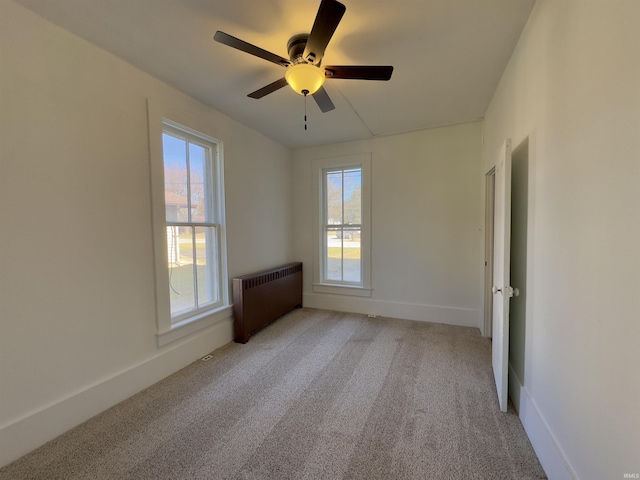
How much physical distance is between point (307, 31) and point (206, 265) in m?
2.28

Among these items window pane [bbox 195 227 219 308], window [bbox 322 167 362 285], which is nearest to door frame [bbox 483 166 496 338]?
window [bbox 322 167 362 285]

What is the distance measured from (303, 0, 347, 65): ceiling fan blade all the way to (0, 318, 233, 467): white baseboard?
255 centimetres

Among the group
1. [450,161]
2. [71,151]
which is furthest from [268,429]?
[450,161]

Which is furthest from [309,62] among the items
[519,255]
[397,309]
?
[397,309]

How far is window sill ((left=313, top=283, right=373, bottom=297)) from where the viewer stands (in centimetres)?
385

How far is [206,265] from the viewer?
9.28 ft

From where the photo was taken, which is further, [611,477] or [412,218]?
[412,218]

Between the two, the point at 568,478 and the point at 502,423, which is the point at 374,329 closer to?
the point at 502,423

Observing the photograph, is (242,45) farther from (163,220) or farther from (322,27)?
(163,220)

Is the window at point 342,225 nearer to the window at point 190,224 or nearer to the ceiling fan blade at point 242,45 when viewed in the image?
the window at point 190,224

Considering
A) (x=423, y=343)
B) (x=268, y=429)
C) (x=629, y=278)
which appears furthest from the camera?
(x=423, y=343)

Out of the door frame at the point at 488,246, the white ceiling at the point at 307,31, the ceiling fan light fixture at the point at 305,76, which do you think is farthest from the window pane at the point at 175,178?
the door frame at the point at 488,246

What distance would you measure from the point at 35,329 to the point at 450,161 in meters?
4.07

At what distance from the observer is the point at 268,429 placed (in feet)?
5.55
